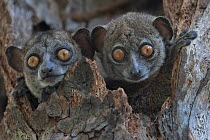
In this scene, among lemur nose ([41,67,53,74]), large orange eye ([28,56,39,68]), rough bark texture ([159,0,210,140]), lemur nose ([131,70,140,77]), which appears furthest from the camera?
large orange eye ([28,56,39,68])

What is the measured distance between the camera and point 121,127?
3.03 metres

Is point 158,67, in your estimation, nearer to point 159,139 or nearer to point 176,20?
point 176,20

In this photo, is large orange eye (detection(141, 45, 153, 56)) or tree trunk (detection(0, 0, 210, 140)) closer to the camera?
tree trunk (detection(0, 0, 210, 140))

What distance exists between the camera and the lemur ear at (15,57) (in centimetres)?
446

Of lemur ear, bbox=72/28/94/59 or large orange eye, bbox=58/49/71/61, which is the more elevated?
lemur ear, bbox=72/28/94/59

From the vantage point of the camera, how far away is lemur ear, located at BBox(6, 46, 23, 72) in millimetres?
4461

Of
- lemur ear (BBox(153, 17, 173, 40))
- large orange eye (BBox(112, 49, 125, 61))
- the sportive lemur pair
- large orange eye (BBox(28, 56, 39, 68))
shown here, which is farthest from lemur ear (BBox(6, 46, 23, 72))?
lemur ear (BBox(153, 17, 173, 40))

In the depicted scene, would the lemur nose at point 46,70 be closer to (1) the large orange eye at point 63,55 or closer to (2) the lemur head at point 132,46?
(1) the large orange eye at point 63,55

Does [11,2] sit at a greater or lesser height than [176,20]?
greater

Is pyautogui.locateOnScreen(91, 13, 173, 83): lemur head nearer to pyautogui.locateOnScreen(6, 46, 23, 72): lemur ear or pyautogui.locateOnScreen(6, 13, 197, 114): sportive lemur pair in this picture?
pyautogui.locateOnScreen(6, 13, 197, 114): sportive lemur pair

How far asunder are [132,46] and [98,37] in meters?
0.53

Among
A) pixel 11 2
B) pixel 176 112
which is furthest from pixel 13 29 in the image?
pixel 176 112

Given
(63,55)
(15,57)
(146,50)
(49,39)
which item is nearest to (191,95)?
(146,50)

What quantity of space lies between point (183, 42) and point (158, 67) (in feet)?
1.67
